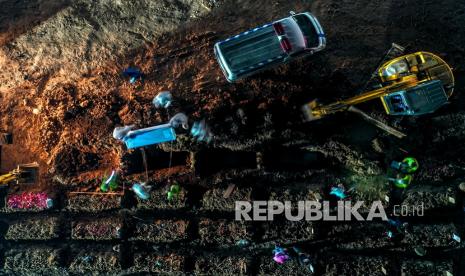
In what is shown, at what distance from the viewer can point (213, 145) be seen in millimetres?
10023

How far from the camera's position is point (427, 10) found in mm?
10336

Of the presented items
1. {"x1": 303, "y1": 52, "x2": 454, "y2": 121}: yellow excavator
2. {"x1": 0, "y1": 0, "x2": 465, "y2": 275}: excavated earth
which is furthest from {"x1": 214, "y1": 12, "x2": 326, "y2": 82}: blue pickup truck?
{"x1": 303, "y1": 52, "x2": 454, "y2": 121}: yellow excavator

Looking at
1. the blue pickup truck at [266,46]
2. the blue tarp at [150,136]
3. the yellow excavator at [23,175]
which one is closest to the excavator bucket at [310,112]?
the blue pickup truck at [266,46]

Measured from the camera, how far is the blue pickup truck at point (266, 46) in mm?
9406

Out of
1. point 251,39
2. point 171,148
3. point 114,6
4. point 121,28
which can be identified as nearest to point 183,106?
point 171,148

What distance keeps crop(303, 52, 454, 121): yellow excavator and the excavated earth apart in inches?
13.3

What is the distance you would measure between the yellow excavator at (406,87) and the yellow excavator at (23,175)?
8.07m

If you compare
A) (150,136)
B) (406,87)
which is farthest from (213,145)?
(406,87)

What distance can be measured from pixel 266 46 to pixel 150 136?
385cm

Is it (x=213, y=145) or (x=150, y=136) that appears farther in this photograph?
(x=213, y=145)

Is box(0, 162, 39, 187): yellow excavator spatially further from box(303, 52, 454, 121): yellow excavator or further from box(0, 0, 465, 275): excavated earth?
box(303, 52, 454, 121): yellow excavator

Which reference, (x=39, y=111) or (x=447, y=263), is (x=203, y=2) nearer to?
(x=39, y=111)

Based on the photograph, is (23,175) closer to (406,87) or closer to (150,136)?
(150,136)

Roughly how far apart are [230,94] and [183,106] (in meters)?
1.33
